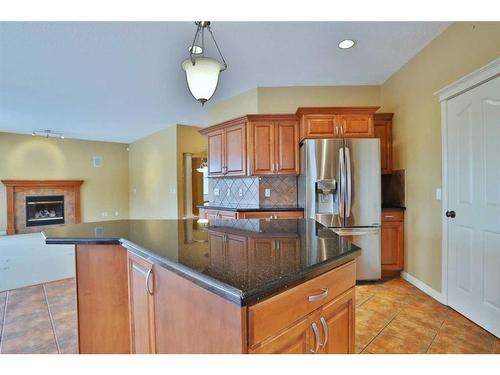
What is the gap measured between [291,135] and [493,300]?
263cm

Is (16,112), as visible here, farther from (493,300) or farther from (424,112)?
(493,300)

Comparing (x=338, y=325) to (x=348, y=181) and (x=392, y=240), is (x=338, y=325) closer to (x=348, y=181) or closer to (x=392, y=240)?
(x=348, y=181)

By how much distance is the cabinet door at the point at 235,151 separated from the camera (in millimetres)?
3756

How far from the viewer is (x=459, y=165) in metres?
2.31

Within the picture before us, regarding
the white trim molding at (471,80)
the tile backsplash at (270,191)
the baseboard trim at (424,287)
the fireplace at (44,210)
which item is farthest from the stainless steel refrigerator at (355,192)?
the fireplace at (44,210)

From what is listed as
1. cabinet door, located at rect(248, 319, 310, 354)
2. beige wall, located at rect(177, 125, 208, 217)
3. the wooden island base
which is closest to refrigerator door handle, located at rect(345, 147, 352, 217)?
the wooden island base

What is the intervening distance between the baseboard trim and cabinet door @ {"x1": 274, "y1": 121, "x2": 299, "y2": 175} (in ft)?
6.03

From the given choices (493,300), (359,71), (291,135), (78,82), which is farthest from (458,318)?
(78,82)

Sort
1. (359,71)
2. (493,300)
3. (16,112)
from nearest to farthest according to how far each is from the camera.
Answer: (493,300) → (359,71) → (16,112)

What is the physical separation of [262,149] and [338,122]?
1.07m

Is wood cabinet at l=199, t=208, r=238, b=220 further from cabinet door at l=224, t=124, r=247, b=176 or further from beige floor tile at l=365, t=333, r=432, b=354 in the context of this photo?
beige floor tile at l=365, t=333, r=432, b=354

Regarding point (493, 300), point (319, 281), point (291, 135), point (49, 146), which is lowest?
point (493, 300)

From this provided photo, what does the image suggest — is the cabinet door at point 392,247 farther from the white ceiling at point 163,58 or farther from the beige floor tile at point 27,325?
the beige floor tile at point 27,325

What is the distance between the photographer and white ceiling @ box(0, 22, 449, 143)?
245 centimetres
